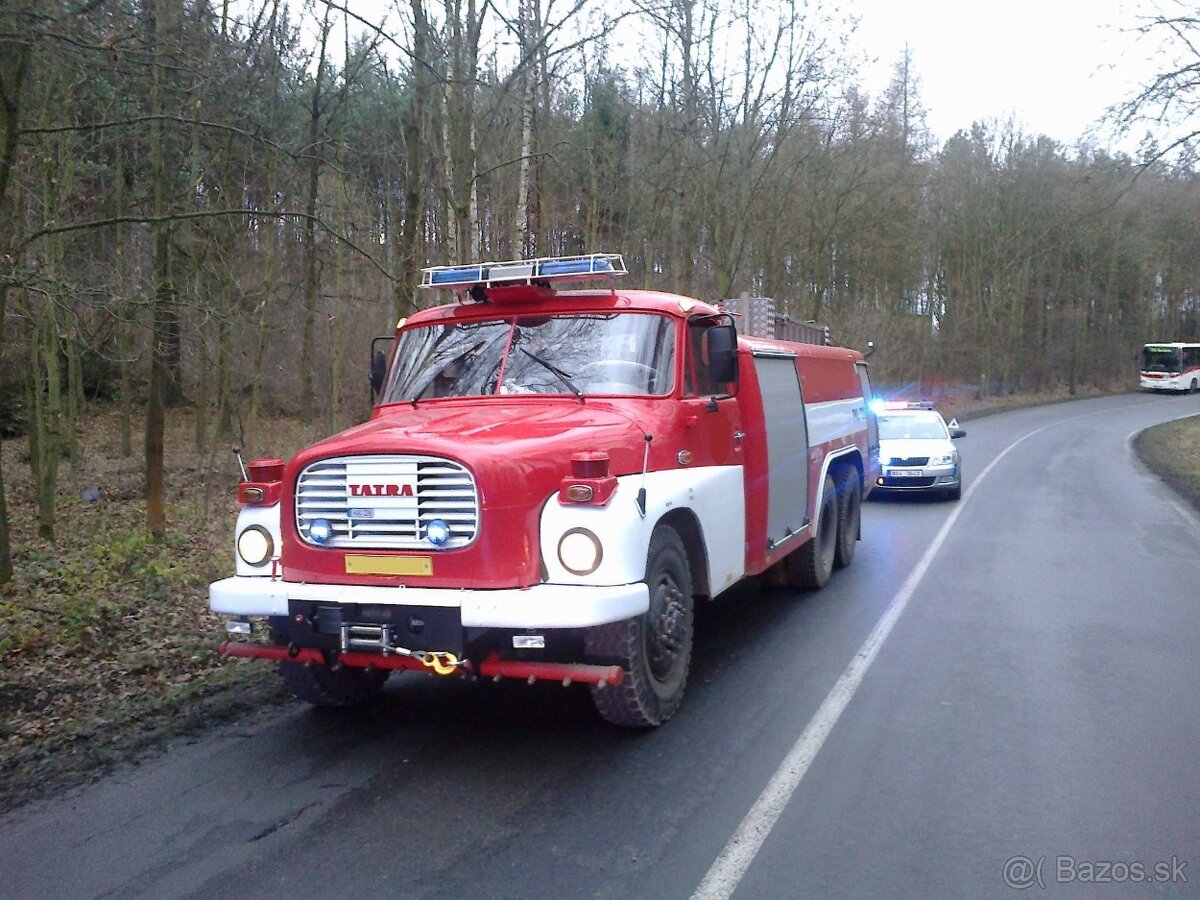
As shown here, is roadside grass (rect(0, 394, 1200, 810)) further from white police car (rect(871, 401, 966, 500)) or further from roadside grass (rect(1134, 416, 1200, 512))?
white police car (rect(871, 401, 966, 500))

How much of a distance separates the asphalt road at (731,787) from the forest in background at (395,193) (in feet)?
13.4

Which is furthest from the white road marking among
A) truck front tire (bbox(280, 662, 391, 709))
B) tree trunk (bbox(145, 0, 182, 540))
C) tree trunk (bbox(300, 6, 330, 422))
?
tree trunk (bbox(145, 0, 182, 540))

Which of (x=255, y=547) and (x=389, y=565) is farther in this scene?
(x=255, y=547)

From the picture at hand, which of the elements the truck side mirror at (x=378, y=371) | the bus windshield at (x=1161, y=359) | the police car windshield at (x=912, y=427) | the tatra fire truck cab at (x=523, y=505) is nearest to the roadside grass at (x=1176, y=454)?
the police car windshield at (x=912, y=427)

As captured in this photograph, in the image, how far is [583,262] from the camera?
637cm

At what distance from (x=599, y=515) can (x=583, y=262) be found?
2.07m

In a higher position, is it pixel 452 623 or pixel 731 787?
pixel 452 623

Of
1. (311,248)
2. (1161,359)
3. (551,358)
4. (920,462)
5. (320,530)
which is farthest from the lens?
(1161,359)

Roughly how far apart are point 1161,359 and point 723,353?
6115 cm

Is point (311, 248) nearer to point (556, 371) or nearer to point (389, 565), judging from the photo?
point (556, 371)

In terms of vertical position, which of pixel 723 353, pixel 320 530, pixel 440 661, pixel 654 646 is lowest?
pixel 654 646

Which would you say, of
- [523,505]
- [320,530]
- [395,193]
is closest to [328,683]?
[320,530]

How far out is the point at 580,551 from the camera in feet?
16.2

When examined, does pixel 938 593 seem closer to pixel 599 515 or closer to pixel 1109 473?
pixel 599 515
